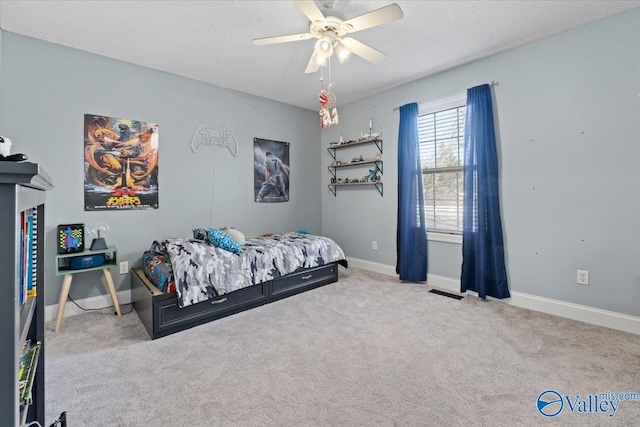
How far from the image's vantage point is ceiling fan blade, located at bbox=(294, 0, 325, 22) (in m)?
1.86

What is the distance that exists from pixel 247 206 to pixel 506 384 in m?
3.35

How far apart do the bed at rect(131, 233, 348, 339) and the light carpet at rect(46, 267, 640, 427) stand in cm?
13

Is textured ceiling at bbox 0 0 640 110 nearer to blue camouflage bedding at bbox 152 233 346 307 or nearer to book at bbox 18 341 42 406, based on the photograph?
blue camouflage bedding at bbox 152 233 346 307

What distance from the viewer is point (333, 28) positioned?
7.22 feet

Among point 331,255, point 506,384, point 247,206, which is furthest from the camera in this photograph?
point 247,206

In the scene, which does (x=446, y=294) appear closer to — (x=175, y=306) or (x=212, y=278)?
(x=212, y=278)

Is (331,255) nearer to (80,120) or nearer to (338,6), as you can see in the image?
(338,6)

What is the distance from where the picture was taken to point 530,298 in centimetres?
289

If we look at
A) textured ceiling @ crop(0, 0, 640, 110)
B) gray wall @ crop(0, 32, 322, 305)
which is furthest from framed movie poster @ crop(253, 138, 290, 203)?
textured ceiling @ crop(0, 0, 640, 110)

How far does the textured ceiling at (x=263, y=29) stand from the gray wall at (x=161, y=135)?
0.73 ft

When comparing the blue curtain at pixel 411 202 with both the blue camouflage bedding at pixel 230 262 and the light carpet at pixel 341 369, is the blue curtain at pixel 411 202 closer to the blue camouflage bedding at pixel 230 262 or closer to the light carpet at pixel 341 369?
the light carpet at pixel 341 369

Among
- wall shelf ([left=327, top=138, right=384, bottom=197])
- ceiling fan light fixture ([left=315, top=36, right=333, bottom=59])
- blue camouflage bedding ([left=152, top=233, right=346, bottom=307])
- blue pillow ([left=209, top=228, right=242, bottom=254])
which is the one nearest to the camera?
ceiling fan light fixture ([left=315, top=36, right=333, bottom=59])

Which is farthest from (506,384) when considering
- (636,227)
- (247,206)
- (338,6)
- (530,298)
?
(247,206)

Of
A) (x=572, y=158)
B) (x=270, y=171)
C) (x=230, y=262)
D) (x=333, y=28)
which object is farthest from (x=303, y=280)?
(x=572, y=158)
